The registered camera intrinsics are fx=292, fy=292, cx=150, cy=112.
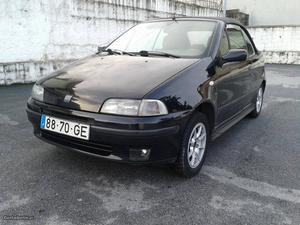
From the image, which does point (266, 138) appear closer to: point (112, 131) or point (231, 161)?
point (231, 161)

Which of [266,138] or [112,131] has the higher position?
[112,131]

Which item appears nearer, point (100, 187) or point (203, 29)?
point (100, 187)

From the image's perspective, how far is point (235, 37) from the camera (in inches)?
159

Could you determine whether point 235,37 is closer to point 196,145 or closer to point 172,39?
point 172,39

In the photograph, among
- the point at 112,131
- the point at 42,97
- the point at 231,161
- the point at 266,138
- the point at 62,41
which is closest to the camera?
the point at 112,131

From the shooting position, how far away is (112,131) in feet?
7.88

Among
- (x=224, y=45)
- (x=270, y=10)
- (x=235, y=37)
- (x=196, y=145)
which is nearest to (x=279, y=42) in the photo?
(x=270, y=10)

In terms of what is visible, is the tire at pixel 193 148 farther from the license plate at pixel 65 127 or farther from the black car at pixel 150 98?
the license plate at pixel 65 127

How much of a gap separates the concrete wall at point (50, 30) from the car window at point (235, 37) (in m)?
5.55

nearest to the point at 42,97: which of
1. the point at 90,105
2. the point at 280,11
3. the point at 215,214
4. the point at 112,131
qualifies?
the point at 90,105

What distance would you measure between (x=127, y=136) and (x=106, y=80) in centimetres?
63

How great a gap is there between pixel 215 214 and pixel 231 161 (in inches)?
43.8

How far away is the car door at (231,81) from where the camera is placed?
10.8 ft

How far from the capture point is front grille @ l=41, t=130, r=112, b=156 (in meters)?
2.55
